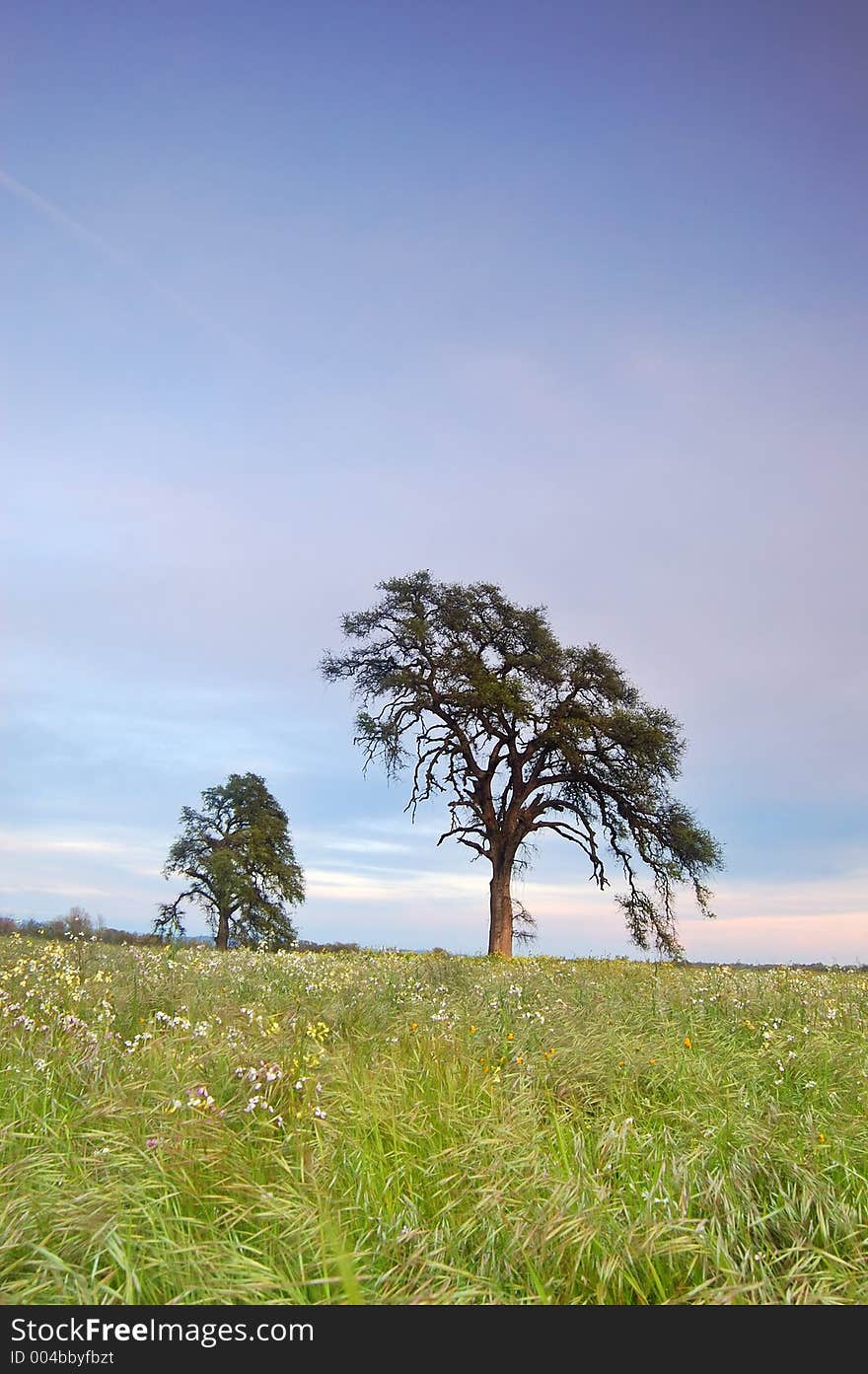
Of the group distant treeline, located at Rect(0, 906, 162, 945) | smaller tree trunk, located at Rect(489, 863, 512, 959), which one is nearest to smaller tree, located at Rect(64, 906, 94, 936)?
distant treeline, located at Rect(0, 906, 162, 945)

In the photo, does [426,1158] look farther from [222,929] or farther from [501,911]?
[222,929]

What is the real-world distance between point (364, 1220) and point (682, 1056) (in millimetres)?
3749

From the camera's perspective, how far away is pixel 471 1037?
802cm

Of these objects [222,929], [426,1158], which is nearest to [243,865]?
[222,929]

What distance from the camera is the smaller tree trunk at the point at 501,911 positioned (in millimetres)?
28500

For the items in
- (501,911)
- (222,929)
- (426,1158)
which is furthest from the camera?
(222,929)

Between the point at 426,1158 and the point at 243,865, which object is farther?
the point at 243,865

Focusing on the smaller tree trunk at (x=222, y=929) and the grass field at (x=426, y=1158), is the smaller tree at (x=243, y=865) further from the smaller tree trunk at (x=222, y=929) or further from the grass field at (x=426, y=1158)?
the grass field at (x=426, y=1158)

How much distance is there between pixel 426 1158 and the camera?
5.12 m

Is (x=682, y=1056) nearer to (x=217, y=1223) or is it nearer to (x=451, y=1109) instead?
(x=451, y=1109)

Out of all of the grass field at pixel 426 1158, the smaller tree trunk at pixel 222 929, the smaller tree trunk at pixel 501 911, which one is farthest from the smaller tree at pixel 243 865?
the grass field at pixel 426 1158

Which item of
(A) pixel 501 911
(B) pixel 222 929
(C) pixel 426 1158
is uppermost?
(C) pixel 426 1158

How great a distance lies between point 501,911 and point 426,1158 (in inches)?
960
